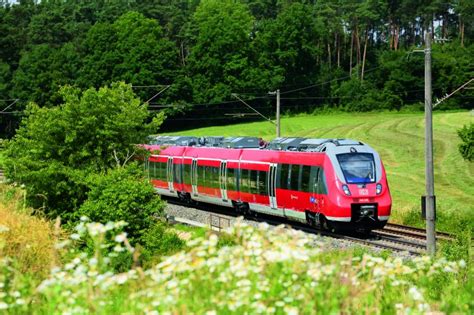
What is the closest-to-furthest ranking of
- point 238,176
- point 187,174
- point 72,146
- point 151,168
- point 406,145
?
point 72,146 → point 238,176 → point 187,174 → point 151,168 → point 406,145

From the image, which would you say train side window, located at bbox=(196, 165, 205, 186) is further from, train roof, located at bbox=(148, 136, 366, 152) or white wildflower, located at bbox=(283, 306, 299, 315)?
white wildflower, located at bbox=(283, 306, 299, 315)

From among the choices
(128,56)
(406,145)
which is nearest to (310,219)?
(406,145)

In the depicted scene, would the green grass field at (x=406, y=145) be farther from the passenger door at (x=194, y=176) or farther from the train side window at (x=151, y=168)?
the train side window at (x=151, y=168)

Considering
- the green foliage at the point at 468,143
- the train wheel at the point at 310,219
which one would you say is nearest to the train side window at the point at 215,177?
the train wheel at the point at 310,219

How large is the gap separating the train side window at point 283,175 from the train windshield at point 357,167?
3351 millimetres

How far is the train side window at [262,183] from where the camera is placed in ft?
99.5

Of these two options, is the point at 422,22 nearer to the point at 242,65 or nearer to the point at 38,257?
the point at 242,65

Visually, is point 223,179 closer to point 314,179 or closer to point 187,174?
point 187,174

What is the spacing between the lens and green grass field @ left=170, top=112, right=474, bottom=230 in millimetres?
38947

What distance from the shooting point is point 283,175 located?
28594 mm

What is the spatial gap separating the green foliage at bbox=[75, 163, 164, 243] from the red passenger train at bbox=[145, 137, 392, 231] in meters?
4.97

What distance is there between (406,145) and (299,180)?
122 feet

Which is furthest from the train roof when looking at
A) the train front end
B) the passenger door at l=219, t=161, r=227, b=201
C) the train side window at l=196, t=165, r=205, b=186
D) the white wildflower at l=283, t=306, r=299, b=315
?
the white wildflower at l=283, t=306, r=299, b=315

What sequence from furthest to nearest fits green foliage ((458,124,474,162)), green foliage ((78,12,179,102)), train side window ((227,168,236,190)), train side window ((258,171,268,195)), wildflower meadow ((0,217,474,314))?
green foliage ((78,12,179,102)) < green foliage ((458,124,474,162)) < train side window ((227,168,236,190)) < train side window ((258,171,268,195)) < wildflower meadow ((0,217,474,314))
